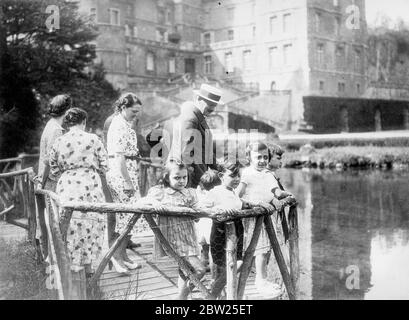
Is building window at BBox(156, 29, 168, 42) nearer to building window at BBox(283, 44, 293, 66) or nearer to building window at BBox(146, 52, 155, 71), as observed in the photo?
building window at BBox(146, 52, 155, 71)

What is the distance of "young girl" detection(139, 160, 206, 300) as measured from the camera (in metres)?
4.09

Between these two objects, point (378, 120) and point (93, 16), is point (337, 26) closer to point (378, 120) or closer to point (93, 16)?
point (378, 120)

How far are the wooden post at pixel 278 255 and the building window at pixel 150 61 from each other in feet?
155

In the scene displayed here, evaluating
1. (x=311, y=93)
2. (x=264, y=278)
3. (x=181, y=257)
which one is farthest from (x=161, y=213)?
(x=311, y=93)

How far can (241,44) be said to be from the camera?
154 feet

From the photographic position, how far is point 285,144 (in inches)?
1096

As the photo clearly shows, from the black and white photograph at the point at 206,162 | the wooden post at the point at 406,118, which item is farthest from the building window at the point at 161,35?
the wooden post at the point at 406,118

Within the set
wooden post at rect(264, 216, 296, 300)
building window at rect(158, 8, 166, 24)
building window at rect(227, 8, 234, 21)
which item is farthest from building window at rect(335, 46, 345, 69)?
wooden post at rect(264, 216, 296, 300)

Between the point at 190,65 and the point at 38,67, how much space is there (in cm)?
3581

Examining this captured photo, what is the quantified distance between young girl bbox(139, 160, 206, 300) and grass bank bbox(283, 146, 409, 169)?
18899 millimetres

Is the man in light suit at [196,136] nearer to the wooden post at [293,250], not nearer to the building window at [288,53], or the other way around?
the wooden post at [293,250]

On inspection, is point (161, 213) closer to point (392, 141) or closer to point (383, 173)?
point (383, 173)

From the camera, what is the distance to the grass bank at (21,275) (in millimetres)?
4742

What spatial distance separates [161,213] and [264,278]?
6.75 ft
